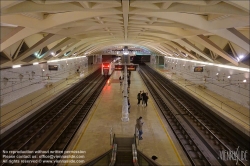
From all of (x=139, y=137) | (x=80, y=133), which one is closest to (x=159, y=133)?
(x=139, y=137)

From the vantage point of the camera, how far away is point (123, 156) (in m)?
8.20

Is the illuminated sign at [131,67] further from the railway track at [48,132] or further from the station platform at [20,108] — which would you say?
the station platform at [20,108]

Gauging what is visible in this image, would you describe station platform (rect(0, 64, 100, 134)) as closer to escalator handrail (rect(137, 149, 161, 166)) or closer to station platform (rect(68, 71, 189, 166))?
station platform (rect(68, 71, 189, 166))

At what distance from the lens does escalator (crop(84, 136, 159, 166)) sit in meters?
7.21

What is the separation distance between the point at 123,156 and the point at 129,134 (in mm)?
1650

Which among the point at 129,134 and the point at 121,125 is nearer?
the point at 129,134

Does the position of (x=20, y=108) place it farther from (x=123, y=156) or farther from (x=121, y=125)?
(x=123, y=156)

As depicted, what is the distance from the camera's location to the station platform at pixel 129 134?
7.95m

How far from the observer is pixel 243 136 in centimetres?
994

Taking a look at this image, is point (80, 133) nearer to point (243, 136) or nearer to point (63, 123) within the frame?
point (63, 123)

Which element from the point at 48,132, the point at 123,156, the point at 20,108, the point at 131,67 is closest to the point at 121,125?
the point at 123,156

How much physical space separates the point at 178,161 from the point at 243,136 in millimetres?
4736

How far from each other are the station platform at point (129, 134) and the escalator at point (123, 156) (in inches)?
12.1

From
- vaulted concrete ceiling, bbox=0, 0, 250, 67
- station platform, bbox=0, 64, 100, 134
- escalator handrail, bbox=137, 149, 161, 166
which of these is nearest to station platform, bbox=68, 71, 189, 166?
escalator handrail, bbox=137, 149, 161, 166
